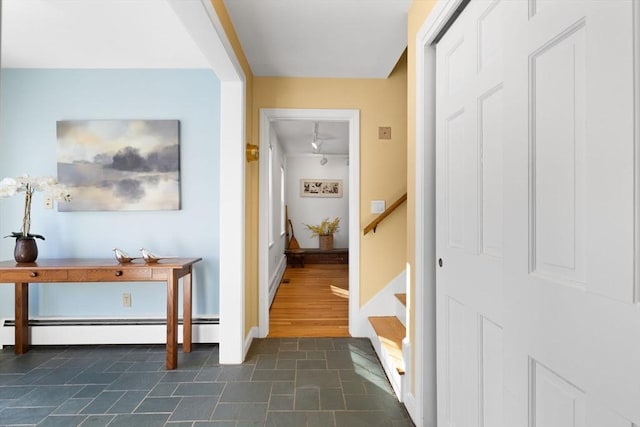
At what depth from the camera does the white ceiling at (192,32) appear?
6.55 ft

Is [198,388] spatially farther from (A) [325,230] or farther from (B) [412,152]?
(A) [325,230]

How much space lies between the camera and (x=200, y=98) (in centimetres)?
286

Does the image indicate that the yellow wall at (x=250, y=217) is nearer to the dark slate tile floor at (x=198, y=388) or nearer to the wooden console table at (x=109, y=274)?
the dark slate tile floor at (x=198, y=388)

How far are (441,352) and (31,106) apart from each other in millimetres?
3579

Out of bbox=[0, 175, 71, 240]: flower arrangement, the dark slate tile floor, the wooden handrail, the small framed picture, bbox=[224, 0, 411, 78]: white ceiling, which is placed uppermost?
bbox=[224, 0, 411, 78]: white ceiling

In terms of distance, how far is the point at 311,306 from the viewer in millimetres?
3812

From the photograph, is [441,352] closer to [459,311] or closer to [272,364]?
[459,311]

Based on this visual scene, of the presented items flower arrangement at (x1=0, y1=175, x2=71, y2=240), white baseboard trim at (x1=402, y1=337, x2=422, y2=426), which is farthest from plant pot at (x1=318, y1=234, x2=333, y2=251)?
white baseboard trim at (x1=402, y1=337, x2=422, y2=426)

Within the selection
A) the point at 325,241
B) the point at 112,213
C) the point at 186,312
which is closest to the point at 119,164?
the point at 112,213

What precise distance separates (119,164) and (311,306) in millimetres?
2389

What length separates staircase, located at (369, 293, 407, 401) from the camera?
1990 mm

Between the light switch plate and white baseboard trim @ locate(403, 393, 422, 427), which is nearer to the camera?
white baseboard trim @ locate(403, 393, 422, 427)

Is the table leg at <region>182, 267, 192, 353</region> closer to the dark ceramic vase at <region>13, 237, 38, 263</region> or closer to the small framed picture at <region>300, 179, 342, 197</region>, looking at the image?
the dark ceramic vase at <region>13, 237, 38, 263</region>

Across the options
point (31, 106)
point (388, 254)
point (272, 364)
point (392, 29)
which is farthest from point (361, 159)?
point (31, 106)
